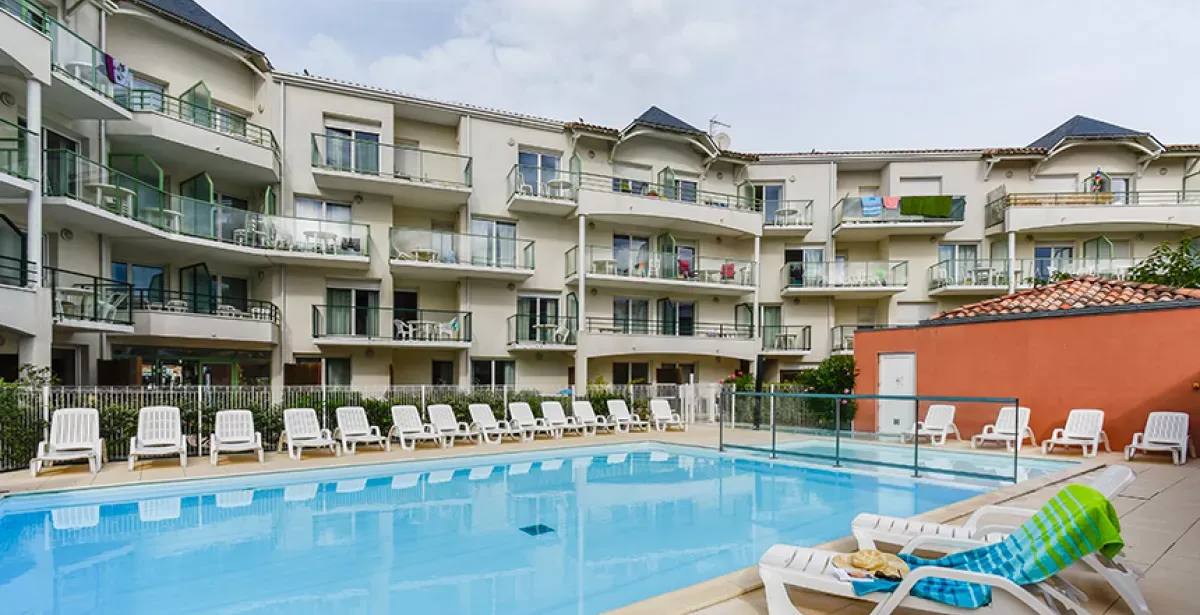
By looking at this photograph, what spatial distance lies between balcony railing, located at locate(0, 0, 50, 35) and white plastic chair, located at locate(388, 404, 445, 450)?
9817 millimetres

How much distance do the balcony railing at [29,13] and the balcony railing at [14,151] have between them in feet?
0.75

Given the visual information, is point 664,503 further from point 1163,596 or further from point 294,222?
point 294,222

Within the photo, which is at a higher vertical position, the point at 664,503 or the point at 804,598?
the point at 804,598

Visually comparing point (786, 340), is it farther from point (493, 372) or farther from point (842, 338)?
point (493, 372)

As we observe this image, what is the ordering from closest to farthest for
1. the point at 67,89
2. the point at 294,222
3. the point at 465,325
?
the point at 67,89, the point at 294,222, the point at 465,325

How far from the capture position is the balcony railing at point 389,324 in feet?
57.8

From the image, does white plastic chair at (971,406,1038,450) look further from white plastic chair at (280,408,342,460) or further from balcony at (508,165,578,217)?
balcony at (508,165,578,217)

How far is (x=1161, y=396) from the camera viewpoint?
11516 millimetres

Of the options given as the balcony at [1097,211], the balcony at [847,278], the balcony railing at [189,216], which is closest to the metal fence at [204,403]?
the balcony railing at [189,216]

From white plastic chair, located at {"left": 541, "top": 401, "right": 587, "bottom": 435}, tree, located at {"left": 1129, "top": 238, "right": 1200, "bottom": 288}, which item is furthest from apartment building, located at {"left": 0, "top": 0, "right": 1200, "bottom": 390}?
white plastic chair, located at {"left": 541, "top": 401, "right": 587, "bottom": 435}

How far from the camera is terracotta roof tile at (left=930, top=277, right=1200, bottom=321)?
1276 cm

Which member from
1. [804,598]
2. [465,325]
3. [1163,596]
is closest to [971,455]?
[1163,596]

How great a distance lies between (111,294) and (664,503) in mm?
12604

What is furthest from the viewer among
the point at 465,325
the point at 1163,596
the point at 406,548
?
the point at 465,325
